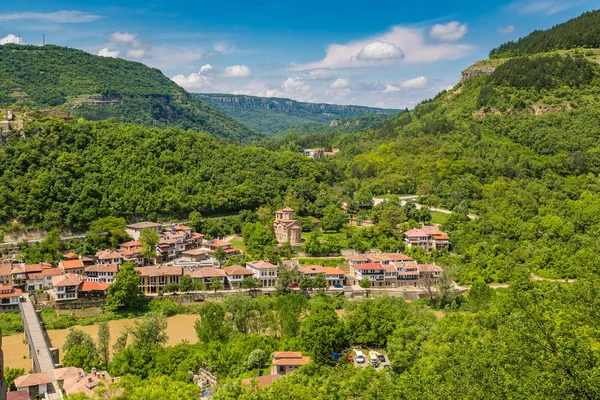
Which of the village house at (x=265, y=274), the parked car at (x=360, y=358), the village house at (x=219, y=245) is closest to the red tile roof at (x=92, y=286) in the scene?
the village house at (x=219, y=245)

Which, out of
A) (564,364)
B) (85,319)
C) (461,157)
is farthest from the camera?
(461,157)

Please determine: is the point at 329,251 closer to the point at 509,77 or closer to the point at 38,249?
the point at 38,249

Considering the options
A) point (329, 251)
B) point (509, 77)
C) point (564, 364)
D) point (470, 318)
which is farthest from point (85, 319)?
point (509, 77)

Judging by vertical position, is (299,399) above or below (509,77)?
below

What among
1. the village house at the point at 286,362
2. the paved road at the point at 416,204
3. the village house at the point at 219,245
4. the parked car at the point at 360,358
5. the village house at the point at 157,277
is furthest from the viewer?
the paved road at the point at 416,204

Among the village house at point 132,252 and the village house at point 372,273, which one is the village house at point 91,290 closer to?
the village house at point 132,252

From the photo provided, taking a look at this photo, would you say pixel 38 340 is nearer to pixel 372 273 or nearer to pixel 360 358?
pixel 360 358

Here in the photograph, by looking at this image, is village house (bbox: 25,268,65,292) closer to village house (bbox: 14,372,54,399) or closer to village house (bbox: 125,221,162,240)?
village house (bbox: 125,221,162,240)
